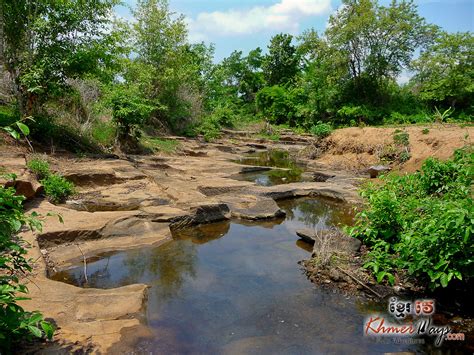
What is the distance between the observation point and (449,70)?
74.2ft

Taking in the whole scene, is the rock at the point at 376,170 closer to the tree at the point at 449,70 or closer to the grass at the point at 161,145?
the grass at the point at 161,145

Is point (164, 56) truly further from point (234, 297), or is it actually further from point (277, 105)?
point (234, 297)

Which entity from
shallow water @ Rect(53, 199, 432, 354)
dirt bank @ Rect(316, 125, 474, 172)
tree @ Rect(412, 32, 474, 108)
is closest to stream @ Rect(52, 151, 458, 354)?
shallow water @ Rect(53, 199, 432, 354)

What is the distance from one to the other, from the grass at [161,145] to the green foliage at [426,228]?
39.6ft

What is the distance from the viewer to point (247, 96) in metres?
43.8

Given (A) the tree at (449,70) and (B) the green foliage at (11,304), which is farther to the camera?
(A) the tree at (449,70)

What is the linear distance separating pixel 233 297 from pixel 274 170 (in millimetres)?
11020

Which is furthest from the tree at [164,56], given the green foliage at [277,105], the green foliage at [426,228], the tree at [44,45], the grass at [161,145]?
the green foliage at [426,228]

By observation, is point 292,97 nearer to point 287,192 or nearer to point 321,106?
point 321,106

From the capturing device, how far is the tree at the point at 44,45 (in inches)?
453

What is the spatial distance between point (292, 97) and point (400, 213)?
2711 centimetres

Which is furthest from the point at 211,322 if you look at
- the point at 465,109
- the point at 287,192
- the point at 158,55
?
the point at 465,109

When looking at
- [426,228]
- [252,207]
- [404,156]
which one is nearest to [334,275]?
[426,228]

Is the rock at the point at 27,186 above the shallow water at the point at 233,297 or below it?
above
